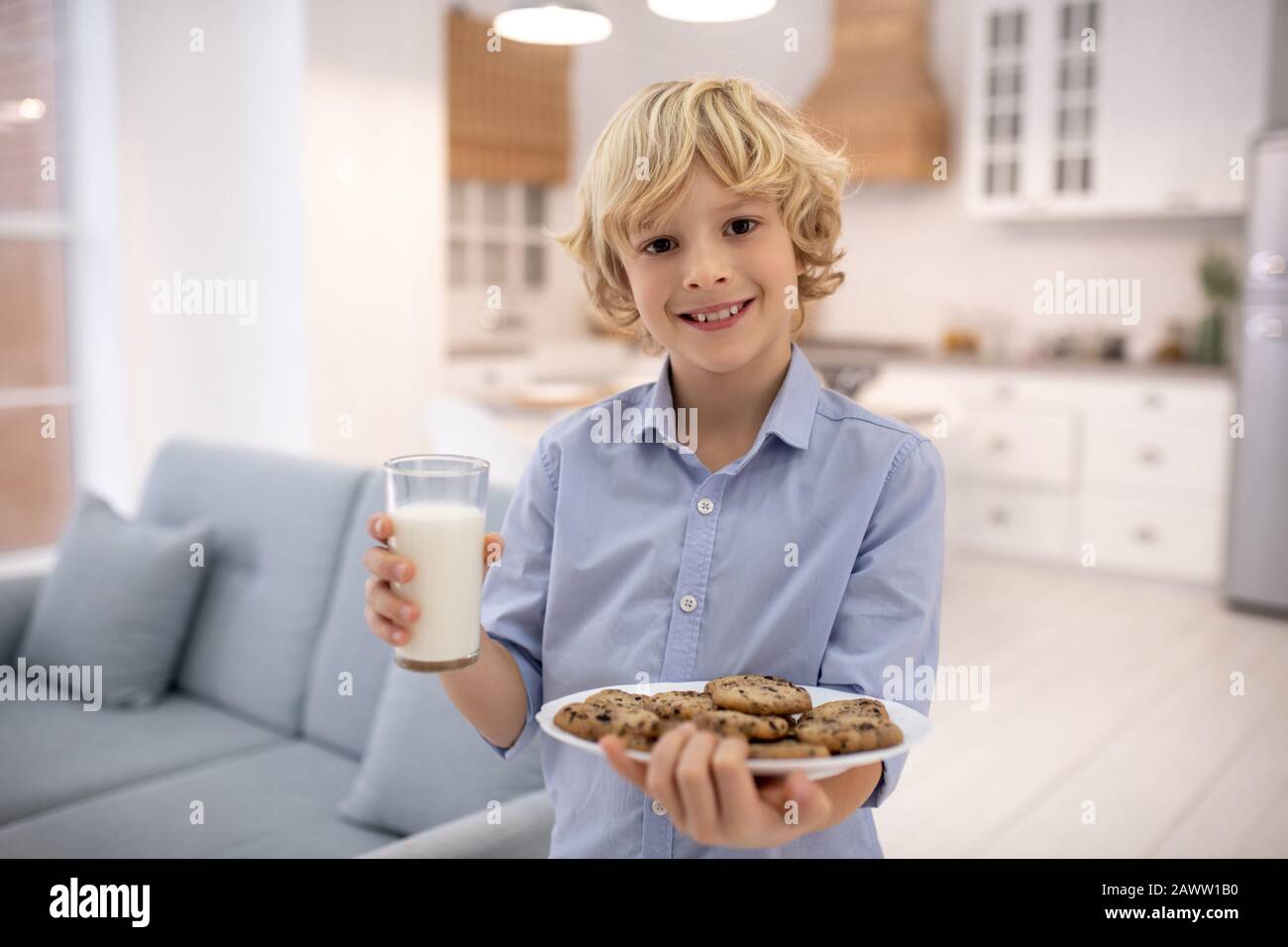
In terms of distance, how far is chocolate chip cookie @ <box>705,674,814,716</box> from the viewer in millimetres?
879

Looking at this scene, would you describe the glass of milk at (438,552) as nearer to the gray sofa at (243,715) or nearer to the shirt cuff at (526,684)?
the shirt cuff at (526,684)

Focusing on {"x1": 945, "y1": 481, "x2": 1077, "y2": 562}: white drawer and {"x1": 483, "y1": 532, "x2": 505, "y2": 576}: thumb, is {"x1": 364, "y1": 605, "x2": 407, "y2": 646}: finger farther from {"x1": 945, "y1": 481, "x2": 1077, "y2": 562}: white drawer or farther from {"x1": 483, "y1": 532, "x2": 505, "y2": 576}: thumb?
{"x1": 945, "y1": 481, "x2": 1077, "y2": 562}: white drawer

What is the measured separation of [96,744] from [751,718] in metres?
1.69

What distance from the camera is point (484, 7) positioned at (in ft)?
18.0

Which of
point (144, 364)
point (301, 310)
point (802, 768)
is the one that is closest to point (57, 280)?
point (144, 364)

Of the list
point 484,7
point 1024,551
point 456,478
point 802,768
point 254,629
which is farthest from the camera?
point 484,7

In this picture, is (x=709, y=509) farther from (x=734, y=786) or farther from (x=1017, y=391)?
(x=1017, y=391)

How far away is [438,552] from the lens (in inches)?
35.9

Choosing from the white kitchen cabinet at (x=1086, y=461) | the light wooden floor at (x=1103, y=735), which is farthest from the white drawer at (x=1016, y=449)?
the light wooden floor at (x=1103, y=735)

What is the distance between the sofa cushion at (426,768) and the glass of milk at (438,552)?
0.74 metres

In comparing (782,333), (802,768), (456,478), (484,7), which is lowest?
(802,768)

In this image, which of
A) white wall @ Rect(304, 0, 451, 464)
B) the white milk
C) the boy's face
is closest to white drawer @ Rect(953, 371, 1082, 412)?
white wall @ Rect(304, 0, 451, 464)

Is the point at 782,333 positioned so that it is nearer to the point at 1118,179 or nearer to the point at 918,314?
the point at 1118,179

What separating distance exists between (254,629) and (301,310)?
208cm
